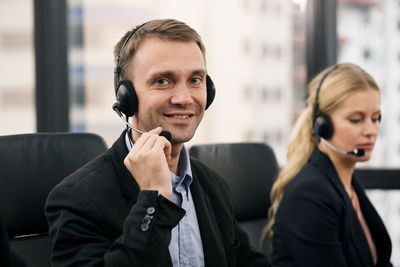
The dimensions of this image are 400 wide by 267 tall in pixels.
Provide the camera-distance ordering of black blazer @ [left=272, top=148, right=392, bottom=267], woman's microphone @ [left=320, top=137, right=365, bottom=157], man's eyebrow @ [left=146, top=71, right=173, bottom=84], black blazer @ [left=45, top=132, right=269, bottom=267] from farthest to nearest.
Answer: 1. woman's microphone @ [left=320, top=137, right=365, bottom=157]
2. black blazer @ [left=272, top=148, right=392, bottom=267]
3. man's eyebrow @ [left=146, top=71, right=173, bottom=84]
4. black blazer @ [left=45, top=132, right=269, bottom=267]

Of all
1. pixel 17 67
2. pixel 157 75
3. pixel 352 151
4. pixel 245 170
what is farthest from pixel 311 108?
pixel 17 67

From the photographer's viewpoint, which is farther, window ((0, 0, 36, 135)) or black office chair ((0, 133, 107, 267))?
window ((0, 0, 36, 135))

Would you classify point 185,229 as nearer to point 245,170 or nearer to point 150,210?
point 150,210

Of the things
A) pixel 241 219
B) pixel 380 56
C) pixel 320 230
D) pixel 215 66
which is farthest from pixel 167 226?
pixel 380 56

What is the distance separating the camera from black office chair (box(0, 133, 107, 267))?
4.45 ft

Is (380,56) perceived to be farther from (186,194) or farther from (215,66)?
(186,194)

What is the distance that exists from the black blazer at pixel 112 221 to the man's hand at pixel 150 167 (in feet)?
0.09

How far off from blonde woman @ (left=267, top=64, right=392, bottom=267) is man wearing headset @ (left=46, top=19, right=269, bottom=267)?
1.05 feet

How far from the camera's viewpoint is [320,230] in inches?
61.5

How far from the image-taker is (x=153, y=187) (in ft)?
3.30

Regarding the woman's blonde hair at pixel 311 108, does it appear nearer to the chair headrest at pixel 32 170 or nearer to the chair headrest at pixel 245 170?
the chair headrest at pixel 245 170

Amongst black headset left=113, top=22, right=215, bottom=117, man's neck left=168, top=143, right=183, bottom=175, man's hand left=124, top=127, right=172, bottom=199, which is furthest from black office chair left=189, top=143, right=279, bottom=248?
man's hand left=124, top=127, right=172, bottom=199

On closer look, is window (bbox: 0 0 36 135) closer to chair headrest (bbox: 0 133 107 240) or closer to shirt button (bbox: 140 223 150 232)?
chair headrest (bbox: 0 133 107 240)

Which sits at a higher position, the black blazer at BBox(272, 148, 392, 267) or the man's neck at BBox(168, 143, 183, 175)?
the man's neck at BBox(168, 143, 183, 175)
